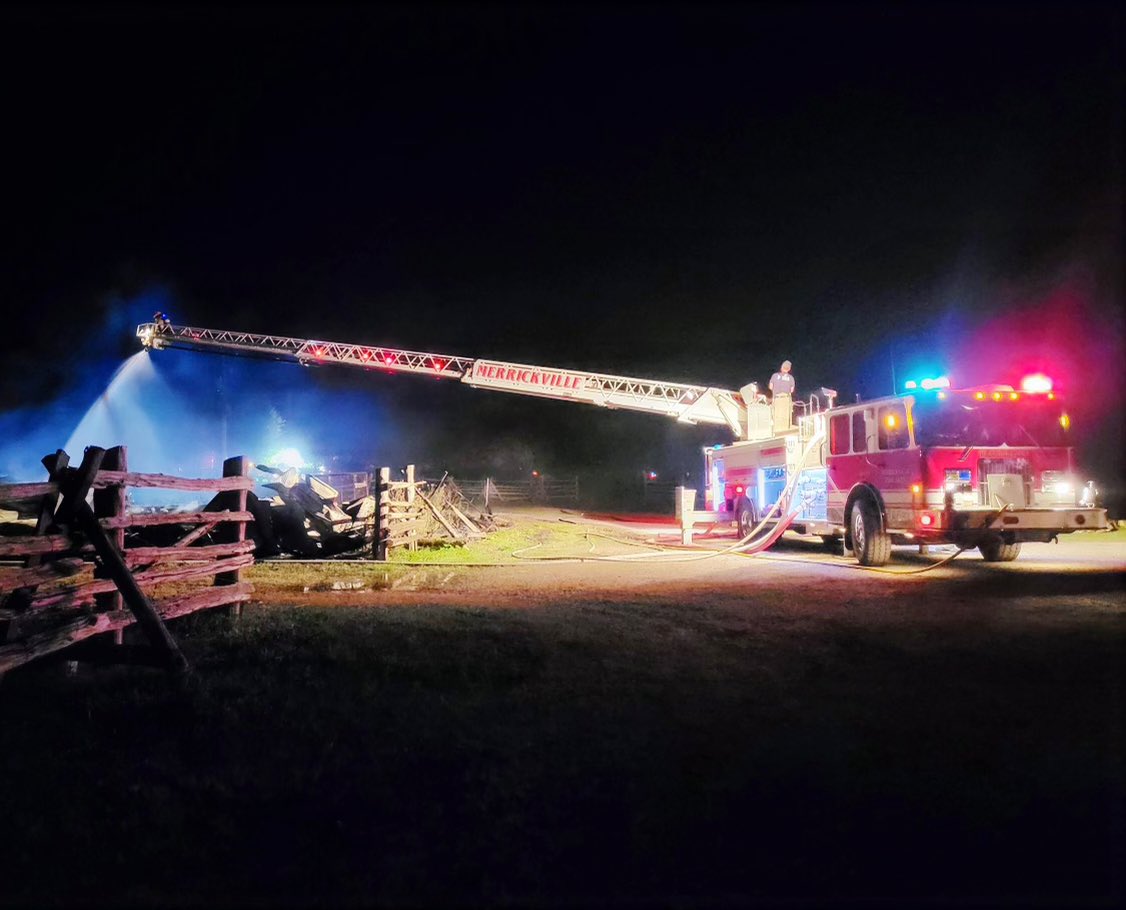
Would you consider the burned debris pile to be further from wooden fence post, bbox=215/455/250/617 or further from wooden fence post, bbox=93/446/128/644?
wooden fence post, bbox=93/446/128/644

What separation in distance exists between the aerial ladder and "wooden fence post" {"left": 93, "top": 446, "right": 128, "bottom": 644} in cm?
1290

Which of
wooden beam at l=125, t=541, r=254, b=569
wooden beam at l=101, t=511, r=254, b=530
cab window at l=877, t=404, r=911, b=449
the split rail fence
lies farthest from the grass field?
the split rail fence

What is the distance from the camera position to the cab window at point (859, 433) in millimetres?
12641

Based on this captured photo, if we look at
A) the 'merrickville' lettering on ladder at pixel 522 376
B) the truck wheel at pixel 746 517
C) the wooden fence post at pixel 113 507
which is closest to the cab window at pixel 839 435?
the truck wheel at pixel 746 517

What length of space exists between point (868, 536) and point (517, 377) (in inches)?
425

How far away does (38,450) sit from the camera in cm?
4047

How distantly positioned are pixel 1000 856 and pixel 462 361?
61.8ft

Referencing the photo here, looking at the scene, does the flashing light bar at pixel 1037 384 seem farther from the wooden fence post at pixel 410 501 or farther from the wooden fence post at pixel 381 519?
the wooden fence post at pixel 410 501

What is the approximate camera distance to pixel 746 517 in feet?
57.4

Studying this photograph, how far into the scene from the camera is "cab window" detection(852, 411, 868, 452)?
41.5ft

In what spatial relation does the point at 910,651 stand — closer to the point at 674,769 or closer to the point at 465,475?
the point at 674,769

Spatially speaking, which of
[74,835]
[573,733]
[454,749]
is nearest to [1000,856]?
[573,733]

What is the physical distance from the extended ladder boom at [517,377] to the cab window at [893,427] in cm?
640

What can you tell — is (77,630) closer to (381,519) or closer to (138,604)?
(138,604)
